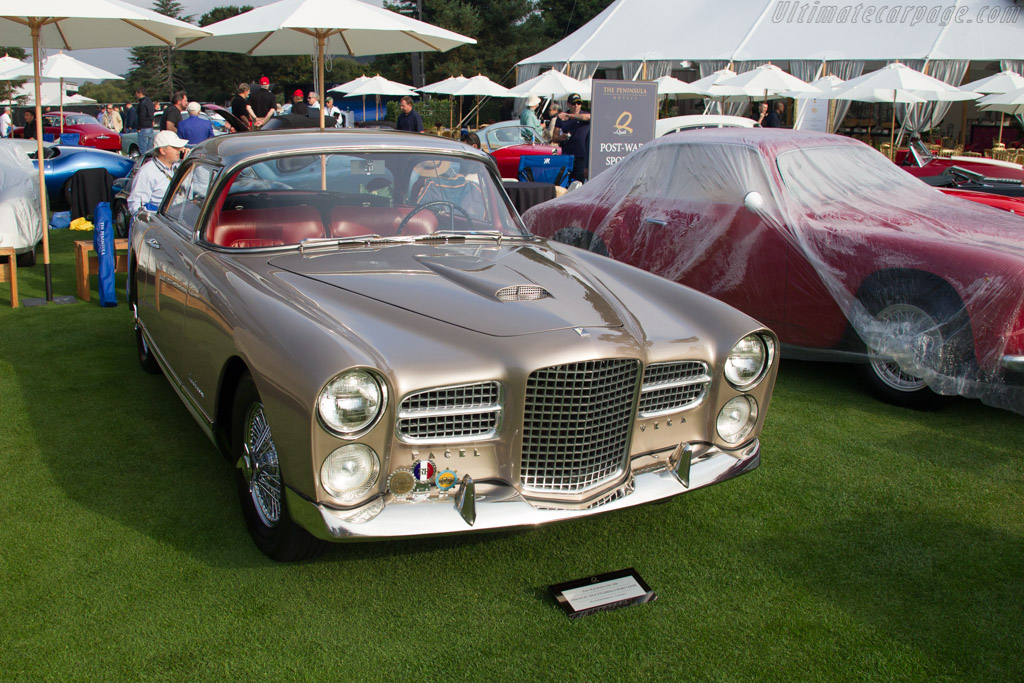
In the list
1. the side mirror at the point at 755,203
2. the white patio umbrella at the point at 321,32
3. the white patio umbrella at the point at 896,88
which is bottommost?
the side mirror at the point at 755,203

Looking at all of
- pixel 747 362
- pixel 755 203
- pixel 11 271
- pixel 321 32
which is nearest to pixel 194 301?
pixel 747 362

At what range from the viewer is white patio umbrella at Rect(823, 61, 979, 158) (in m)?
17.1

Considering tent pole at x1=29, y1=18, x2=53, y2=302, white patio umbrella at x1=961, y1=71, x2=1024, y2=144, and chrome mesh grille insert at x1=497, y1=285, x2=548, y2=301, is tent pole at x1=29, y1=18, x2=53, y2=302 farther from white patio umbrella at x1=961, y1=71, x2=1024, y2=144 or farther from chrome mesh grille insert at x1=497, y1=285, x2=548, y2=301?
white patio umbrella at x1=961, y1=71, x2=1024, y2=144

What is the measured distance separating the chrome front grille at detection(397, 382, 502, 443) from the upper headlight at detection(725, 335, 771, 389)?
1.07 m

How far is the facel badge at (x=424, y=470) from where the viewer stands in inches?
113

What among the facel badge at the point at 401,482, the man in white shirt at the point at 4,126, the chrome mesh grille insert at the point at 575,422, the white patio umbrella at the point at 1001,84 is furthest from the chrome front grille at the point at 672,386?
the man in white shirt at the point at 4,126

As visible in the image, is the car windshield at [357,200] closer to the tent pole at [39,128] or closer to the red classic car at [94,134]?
the tent pole at [39,128]

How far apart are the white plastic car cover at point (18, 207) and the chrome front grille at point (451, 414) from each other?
7163 millimetres

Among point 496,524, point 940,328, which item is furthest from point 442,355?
point 940,328

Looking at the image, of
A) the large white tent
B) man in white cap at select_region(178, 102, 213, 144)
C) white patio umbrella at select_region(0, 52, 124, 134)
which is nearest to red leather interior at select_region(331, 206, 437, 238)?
man in white cap at select_region(178, 102, 213, 144)

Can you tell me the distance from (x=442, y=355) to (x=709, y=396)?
117 centimetres

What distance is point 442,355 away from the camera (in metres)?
2.88

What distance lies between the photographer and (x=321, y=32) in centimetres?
882

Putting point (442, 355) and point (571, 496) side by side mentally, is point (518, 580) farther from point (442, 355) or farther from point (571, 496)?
point (442, 355)
